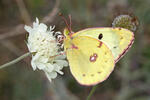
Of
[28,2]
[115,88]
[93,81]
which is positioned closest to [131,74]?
[115,88]

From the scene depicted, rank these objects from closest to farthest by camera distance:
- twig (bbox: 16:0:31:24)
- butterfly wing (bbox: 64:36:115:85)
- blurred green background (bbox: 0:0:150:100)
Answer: butterfly wing (bbox: 64:36:115:85) < blurred green background (bbox: 0:0:150:100) < twig (bbox: 16:0:31:24)

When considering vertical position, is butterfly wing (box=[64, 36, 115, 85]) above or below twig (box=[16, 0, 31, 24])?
below

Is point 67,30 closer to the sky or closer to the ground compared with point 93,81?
closer to the sky

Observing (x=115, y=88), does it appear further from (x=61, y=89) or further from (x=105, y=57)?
(x=105, y=57)

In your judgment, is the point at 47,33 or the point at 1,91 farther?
the point at 1,91

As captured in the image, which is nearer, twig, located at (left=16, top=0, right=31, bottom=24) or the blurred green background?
the blurred green background

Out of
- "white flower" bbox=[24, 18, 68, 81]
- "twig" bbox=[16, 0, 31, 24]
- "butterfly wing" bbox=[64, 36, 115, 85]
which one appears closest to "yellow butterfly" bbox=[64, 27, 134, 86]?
"butterfly wing" bbox=[64, 36, 115, 85]

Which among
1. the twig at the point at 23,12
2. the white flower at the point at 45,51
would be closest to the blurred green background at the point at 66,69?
the twig at the point at 23,12

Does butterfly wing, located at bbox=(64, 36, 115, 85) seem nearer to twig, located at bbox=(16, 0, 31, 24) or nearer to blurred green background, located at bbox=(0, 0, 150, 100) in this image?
blurred green background, located at bbox=(0, 0, 150, 100)
